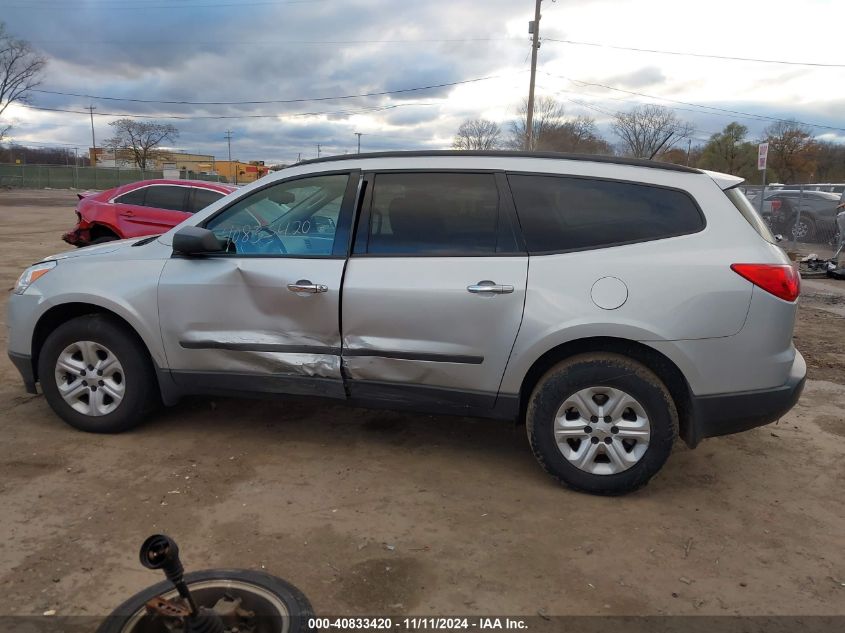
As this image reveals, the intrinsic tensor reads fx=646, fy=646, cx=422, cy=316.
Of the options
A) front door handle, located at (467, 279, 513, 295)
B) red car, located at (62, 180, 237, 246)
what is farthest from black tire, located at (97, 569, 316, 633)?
red car, located at (62, 180, 237, 246)

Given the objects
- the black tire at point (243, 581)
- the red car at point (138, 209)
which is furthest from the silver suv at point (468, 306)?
the red car at point (138, 209)

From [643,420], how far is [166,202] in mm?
9205

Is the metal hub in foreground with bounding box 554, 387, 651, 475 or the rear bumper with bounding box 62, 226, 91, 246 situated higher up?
the rear bumper with bounding box 62, 226, 91, 246

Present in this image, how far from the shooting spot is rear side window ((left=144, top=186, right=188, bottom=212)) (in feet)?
34.3

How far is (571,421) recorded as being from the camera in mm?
3457

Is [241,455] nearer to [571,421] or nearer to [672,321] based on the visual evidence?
[571,421]

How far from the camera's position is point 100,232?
10305 millimetres

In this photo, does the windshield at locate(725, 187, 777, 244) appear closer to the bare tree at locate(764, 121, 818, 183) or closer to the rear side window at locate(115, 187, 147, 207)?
the rear side window at locate(115, 187, 147, 207)

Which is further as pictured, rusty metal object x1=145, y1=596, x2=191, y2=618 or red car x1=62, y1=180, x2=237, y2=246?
red car x1=62, y1=180, x2=237, y2=246

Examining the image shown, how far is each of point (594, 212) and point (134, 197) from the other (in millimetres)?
9052

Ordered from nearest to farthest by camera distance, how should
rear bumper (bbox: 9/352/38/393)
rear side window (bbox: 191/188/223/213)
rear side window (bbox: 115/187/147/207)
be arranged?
rear bumper (bbox: 9/352/38/393)
rear side window (bbox: 115/187/147/207)
rear side window (bbox: 191/188/223/213)

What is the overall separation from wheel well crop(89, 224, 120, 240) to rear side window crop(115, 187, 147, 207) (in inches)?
19.3

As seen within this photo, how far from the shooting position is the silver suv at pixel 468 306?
3.30 meters

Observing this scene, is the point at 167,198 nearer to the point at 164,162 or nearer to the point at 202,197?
the point at 202,197
